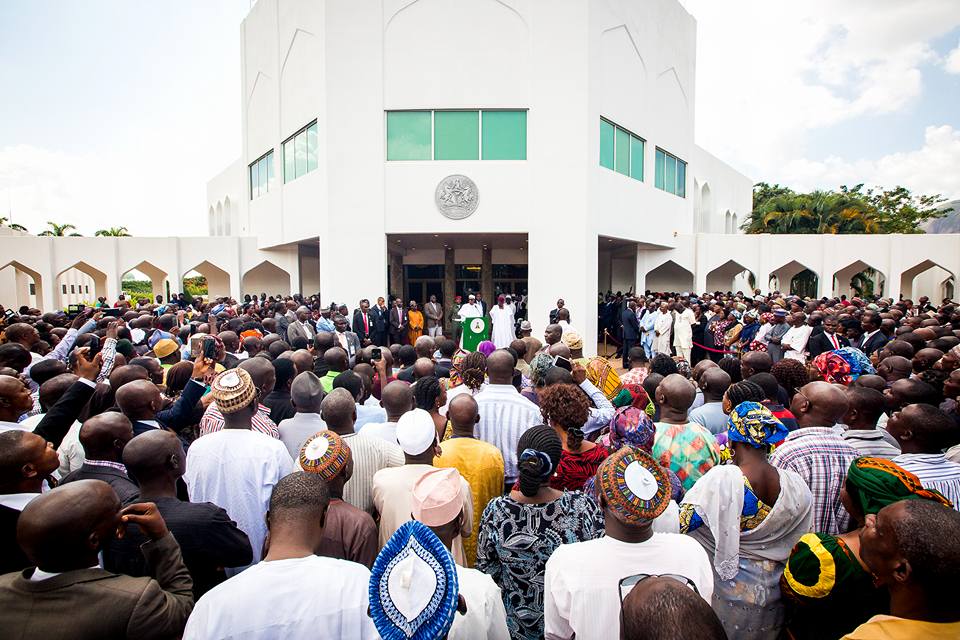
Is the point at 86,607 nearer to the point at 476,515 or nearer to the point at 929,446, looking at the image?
the point at 476,515

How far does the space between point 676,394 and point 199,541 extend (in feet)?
8.72

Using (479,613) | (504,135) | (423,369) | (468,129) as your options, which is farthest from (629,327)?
(479,613)

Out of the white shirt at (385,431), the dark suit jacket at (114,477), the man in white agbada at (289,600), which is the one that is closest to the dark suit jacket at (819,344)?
the white shirt at (385,431)

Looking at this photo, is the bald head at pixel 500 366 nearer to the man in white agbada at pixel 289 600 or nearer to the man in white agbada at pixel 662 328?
the man in white agbada at pixel 289 600

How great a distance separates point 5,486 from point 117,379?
5.78ft

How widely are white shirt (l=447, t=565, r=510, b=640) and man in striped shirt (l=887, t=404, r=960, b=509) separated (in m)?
2.33

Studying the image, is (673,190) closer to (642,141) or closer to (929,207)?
(642,141)

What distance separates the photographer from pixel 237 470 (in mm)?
2785

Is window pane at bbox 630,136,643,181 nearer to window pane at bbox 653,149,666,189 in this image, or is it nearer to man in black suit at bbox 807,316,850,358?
window pane at bbox 653,149,666,189

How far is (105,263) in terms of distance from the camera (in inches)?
838

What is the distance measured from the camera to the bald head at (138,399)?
303 cm

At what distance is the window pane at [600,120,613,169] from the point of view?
15.4m

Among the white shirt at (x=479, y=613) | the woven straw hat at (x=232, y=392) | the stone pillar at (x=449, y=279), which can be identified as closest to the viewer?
the white shirt at (x=479, y=613)

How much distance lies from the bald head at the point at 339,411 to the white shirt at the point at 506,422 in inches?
41.2
